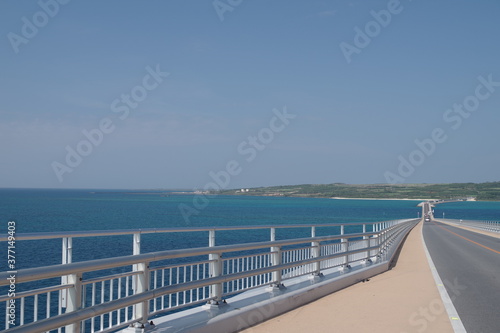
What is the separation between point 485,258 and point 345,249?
35.7ft

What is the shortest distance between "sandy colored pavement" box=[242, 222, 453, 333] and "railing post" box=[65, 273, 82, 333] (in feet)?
10.4

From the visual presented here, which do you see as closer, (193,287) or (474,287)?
(193,287)

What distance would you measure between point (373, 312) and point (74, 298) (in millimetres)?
6097

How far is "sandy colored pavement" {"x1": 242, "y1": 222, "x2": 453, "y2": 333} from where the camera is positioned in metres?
8.38

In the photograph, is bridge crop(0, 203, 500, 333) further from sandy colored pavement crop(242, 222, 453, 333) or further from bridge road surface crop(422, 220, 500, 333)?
sandy colored pavement crop(242, 222, 453, 333)

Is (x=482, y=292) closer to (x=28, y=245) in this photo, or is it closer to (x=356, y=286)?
(x=356, y=286)

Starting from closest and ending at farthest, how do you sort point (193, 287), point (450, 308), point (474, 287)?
1. point (193, 287)
2. point (450, 308)
3. point (474, 287)

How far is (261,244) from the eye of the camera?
9.24 meters

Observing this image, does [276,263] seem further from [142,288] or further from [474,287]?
[474,287]

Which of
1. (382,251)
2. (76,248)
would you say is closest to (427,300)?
(382,251)

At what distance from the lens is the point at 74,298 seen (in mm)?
A: 5312

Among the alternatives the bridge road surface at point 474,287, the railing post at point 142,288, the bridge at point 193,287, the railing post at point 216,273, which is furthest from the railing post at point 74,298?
the bridge road surface at point 474,287

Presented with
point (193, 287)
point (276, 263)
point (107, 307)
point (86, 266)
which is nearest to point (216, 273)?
point (193, 287)

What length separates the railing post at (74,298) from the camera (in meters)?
5.31
